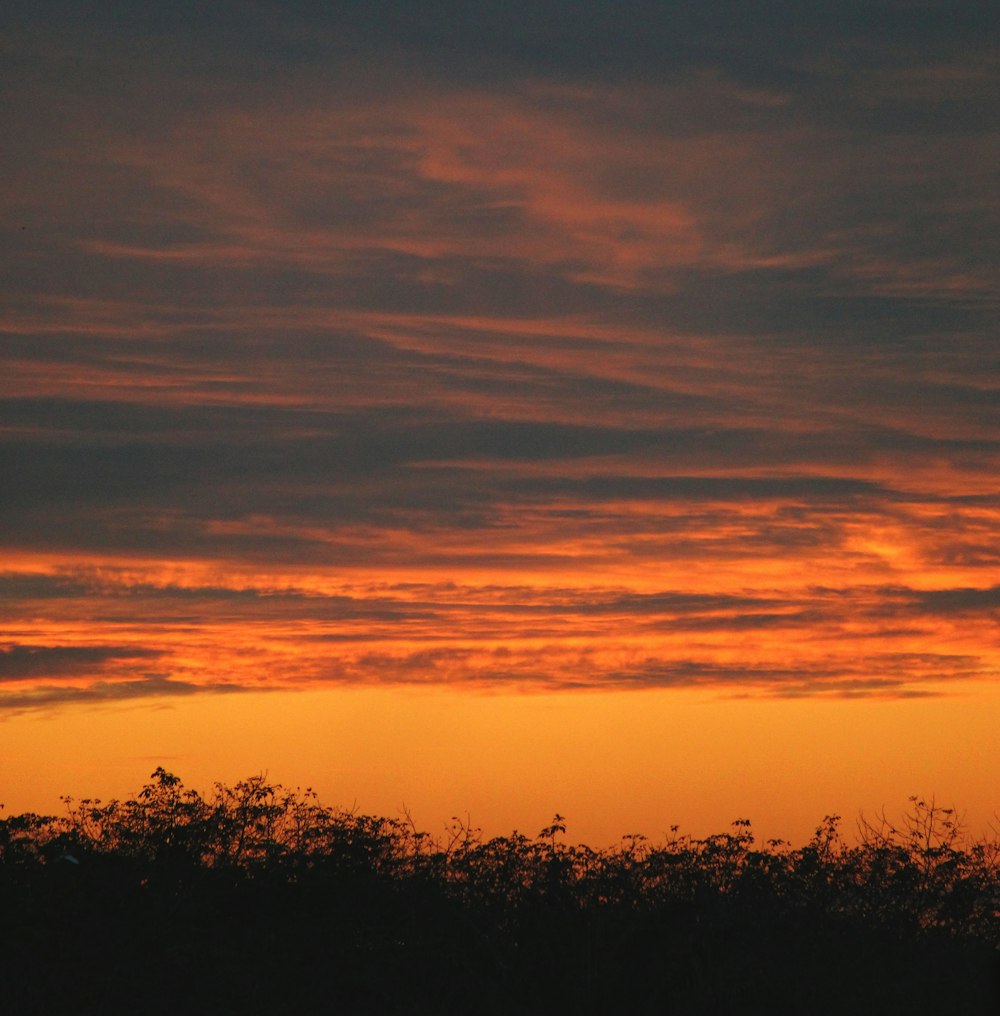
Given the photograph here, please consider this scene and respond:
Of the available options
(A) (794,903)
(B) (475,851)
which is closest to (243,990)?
(B) (475,851)

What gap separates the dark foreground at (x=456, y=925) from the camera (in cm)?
2266

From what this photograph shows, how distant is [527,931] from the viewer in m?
25.2

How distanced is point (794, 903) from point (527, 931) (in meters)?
5.81

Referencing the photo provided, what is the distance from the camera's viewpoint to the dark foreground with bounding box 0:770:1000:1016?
22656 mm

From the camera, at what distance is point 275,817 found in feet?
103

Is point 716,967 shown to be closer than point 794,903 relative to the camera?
Yes

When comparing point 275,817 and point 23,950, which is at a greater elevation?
point 275,817

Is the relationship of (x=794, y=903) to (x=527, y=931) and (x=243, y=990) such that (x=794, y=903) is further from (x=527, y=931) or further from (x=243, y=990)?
(x=243, y=990)

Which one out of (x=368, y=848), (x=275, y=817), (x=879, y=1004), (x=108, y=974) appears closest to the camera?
(x=879, y=1004)

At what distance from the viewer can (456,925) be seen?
26594mm

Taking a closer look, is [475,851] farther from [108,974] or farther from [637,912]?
[108,974]

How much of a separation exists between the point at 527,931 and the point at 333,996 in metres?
3.73

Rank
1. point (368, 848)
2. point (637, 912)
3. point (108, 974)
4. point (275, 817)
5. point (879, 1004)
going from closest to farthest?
1. point (879, 1004)
2. point (108, 974)
3. point (637, 912)
4. point (368, 848)
5. point (275, 817)

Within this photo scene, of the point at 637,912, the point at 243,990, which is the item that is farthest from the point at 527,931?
the point at 243,990
